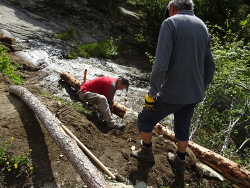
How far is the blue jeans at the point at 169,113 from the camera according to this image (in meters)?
2.96

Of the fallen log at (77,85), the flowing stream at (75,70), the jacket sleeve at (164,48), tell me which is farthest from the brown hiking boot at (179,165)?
the flowing stream at (75,70)

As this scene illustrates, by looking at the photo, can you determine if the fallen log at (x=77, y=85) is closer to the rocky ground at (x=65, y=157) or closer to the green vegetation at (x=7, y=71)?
the rocky ground at (x=65, y=157)

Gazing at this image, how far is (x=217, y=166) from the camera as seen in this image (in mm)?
3908

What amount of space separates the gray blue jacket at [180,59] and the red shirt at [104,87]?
78.2 inches

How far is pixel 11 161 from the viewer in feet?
9.59

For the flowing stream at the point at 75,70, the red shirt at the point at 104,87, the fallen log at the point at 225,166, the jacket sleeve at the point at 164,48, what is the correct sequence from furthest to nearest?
1. the flowing stream at the point at 75,70
2. the red shirt at the point at 104,87
3. the fallen log at the point at 225,166
4. the jacket sleeve at the point at 164,48

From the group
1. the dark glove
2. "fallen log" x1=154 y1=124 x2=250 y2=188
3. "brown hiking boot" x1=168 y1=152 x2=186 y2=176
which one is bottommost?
"fallen log" x1=154 y1=124 x2=250 y2=188

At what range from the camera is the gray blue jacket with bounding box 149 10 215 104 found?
8.42ft

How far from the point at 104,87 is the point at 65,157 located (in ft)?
6.70

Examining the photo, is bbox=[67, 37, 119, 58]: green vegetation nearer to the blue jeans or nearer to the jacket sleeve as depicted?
the blue jeans

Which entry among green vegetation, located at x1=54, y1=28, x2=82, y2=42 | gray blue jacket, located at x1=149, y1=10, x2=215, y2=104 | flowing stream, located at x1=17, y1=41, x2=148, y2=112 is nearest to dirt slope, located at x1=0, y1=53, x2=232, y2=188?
gray blue jacket, located at x1=149, y1=10, x2=215, y2=104

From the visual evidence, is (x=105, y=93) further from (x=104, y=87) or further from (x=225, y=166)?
(x=225, y=166)

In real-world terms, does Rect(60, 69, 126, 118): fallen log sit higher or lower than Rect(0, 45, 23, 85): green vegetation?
lower

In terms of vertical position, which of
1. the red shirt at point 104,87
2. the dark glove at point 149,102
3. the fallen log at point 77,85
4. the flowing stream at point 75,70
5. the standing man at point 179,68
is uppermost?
the standing man at point 179,68
